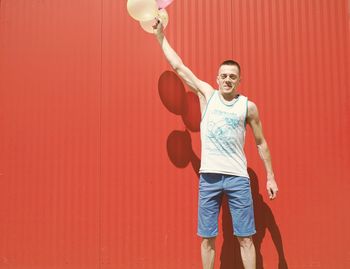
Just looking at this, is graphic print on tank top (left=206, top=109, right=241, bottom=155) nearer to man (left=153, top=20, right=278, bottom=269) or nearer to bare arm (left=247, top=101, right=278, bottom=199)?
man (left=153, top=20, right=278, bottom=269)

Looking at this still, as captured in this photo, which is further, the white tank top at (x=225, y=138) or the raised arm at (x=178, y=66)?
the raised arm at (x=178, y=66)

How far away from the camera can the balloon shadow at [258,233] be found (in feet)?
8.53

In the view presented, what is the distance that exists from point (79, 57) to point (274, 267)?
2.20m

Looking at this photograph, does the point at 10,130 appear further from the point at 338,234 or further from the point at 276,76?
the point at 338,234

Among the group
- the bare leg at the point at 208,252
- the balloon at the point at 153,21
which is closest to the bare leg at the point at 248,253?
the bare leg at the point at 208,252

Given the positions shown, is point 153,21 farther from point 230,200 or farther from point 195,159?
point 230,200

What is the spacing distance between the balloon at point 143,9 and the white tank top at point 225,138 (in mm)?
737

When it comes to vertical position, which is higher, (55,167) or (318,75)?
(318,75)

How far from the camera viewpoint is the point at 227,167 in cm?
216

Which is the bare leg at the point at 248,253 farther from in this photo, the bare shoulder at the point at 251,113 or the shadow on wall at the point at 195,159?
the bare shoulder at the point at 251,113

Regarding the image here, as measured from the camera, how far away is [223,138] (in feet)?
7.16

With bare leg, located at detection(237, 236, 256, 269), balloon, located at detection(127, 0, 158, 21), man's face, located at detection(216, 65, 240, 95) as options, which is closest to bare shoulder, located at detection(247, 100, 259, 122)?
man's face, located at detection(216, 65, 240, 95)

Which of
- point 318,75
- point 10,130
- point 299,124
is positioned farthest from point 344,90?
point 10,130

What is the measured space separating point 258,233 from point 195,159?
740mm
